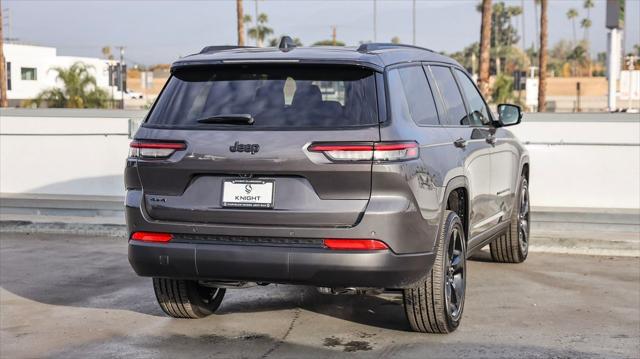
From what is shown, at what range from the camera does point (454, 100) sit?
7.21 metres

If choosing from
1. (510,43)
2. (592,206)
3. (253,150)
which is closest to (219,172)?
(253,150)

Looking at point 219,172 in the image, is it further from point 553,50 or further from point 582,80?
point 553,50

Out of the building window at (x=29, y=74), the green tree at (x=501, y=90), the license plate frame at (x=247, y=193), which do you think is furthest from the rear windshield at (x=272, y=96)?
the building window at (x=29, y=74)

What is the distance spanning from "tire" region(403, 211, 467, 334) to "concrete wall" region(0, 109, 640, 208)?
249 inches

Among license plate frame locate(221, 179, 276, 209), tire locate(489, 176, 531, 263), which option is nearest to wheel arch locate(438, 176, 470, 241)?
license plate frame locate(221, 179, 276, 209)

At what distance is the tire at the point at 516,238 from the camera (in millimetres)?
9117

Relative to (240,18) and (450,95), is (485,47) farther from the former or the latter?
(450,95)

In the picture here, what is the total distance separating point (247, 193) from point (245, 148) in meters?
0.26

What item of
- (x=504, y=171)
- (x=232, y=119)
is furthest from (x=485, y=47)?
(x=232, y=119)

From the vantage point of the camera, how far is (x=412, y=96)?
20.2 ft

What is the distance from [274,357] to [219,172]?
46.6 inches

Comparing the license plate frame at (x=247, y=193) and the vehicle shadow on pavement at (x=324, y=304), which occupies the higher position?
the license plate frame at (x=247, y=193)

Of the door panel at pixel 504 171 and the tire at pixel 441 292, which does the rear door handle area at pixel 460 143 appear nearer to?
the tire at pixel 441 292

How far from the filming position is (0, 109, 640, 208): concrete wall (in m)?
12.4
